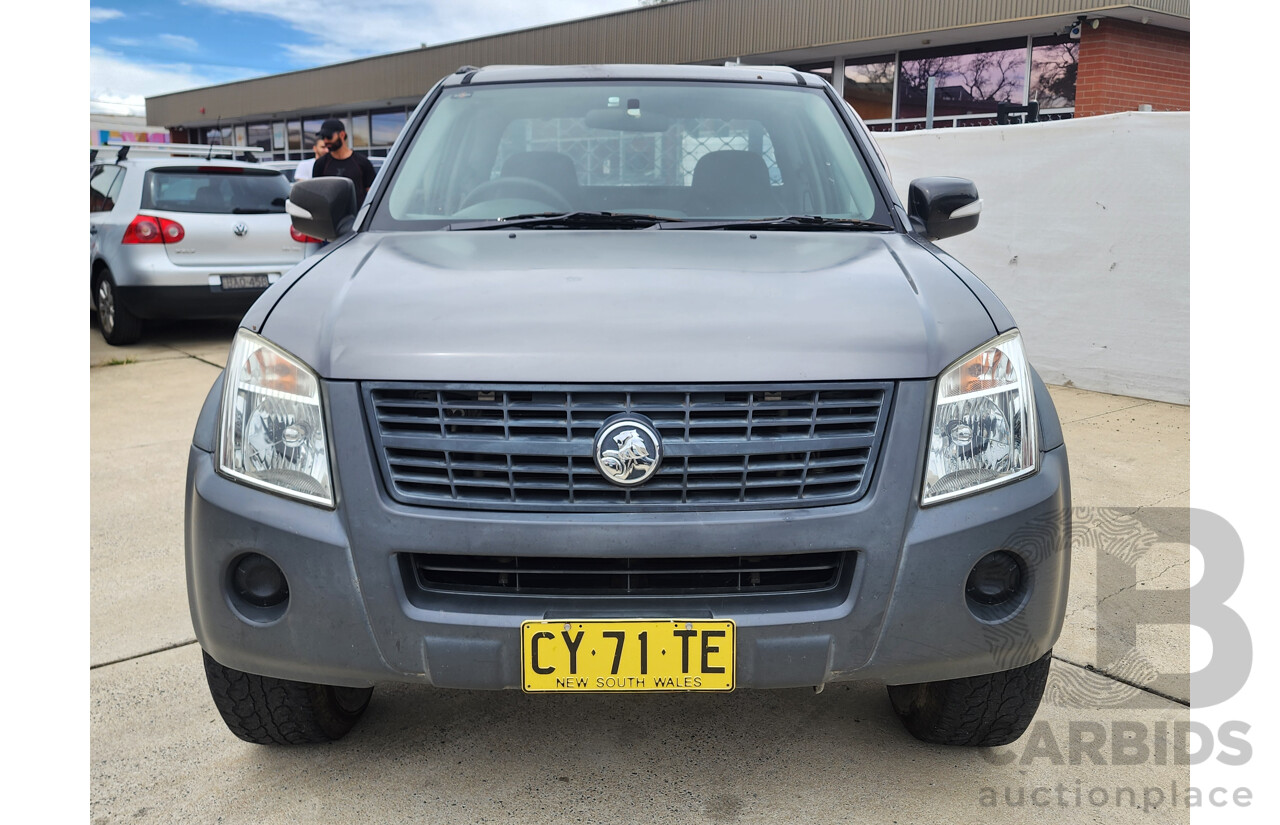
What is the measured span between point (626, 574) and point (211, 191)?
8.08 m

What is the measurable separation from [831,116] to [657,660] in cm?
203

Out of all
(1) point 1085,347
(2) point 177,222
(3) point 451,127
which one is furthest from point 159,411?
(1) point 1085,347

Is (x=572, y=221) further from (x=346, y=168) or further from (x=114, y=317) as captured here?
(x=114, y=317)

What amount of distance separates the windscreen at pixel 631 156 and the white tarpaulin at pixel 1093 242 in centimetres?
394

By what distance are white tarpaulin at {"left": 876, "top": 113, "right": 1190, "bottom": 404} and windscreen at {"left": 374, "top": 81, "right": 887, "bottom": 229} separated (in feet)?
12.9

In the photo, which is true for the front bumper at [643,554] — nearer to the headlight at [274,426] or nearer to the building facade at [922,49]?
the headlight at [274,426]

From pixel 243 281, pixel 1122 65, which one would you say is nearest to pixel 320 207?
pixel 243 281

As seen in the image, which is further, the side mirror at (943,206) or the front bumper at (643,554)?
the side mirror at (943,206)

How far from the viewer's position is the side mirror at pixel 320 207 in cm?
302

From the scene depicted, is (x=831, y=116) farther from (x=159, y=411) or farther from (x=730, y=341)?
(x=159, y=411)

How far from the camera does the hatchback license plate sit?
8758 mm

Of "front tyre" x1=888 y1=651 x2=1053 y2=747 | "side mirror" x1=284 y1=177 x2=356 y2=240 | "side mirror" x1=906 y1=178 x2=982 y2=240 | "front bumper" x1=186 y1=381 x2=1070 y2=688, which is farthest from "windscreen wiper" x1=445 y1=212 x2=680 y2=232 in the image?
"front tyre" x1=888 y1=651 x2=1053 y2=747

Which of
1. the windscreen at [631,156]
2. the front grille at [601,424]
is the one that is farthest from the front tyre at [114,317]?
the front grille at [601,424]

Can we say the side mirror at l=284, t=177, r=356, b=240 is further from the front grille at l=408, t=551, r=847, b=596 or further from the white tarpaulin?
the white tarpaulin
